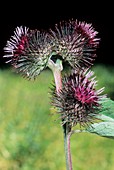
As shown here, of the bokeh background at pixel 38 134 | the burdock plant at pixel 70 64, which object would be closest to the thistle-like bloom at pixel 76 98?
the burdock plant at pixel 70 64

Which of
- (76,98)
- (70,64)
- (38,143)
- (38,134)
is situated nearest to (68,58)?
(70,64)

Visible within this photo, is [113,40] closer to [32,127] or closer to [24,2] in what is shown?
[24,2]

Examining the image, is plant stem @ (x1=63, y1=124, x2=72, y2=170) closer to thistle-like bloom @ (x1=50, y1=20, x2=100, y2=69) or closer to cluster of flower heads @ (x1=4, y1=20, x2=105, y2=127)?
cluster of flower heads @ (x1=4, y1=20, x2=105, y2=127)

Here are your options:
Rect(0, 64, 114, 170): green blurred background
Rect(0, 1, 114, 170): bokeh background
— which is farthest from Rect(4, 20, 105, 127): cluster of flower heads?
Rect(0, 64, 114, 170): green blurred background

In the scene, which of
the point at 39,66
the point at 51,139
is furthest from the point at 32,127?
the point at 39,66

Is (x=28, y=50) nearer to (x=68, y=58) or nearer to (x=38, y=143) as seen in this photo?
(x=68, y=58)

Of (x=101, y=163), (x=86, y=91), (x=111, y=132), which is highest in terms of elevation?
(x=86, y=91)

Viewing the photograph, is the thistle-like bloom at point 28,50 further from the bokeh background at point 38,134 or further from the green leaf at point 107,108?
the bokeh background at point 38,134
